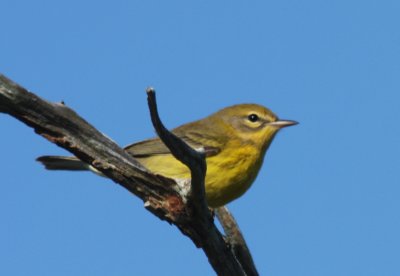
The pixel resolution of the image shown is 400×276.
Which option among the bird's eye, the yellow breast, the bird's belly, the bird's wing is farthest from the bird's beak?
the bird's wing

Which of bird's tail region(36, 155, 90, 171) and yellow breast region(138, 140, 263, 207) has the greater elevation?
bird's tail region(36, 155, 90, 171)

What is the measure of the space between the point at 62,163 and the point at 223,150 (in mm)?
2127

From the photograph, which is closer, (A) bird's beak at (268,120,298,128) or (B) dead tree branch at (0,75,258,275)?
(B) dead tree branch at (0,75,258,275)

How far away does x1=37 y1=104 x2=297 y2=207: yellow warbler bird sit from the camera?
355 inches

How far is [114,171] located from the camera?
6277mm

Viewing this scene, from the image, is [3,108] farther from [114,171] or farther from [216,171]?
[216,171]

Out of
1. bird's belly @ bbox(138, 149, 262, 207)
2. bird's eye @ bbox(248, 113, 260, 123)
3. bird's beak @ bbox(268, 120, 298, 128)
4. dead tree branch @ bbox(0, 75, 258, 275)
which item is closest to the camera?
dead tree branch @ bbox(0, 75, 258, 275)

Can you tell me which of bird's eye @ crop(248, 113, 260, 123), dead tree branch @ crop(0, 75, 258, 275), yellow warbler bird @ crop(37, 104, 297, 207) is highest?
bird's eye @ crop(248, 113, 260, 123)

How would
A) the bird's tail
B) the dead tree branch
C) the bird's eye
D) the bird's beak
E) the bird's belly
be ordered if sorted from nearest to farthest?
the dead tree branch < the bird's belly < the bird's tail < the bird's beak < the bird's eye

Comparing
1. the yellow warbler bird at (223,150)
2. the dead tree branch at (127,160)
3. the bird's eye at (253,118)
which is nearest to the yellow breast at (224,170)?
the yellow warbler bird at (223,150)

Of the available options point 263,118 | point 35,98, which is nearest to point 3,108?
point 35,98

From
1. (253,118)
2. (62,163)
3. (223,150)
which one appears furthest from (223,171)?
(62,163)

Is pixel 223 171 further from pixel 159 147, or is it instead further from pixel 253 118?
pixel 253 118

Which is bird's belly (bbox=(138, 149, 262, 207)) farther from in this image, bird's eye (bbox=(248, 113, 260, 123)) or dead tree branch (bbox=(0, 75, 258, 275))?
dead tree branch (bbox=(0, 75, 258, 275))
